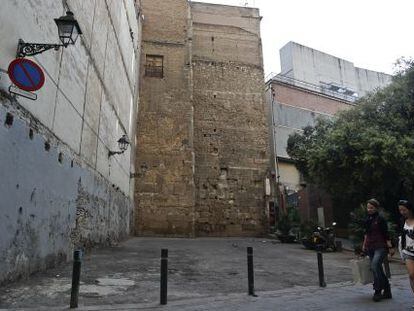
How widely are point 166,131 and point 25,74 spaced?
16683 millimetres

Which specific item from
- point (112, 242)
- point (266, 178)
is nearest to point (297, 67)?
point (266, 178)

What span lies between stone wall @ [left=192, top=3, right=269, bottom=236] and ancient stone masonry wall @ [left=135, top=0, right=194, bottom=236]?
4.58 ft

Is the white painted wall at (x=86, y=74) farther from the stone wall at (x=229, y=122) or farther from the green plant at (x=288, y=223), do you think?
the green plant at (x=288, y=223)

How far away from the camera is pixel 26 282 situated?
604 cm

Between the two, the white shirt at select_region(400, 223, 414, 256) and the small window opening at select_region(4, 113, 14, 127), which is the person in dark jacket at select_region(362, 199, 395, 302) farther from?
the small window opening at select_region(4, 113, 14, 127)

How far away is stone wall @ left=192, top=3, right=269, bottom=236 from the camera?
22781 mm

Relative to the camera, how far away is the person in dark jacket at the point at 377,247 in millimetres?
5453

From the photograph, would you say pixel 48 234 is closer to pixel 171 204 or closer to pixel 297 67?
pixel 171 204

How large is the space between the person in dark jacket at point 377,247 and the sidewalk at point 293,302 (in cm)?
17

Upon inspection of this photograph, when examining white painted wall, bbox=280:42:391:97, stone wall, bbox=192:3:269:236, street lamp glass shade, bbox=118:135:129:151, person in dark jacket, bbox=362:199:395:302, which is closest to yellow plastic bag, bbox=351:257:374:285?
person in dark jacket, bbox=362:199:395:302

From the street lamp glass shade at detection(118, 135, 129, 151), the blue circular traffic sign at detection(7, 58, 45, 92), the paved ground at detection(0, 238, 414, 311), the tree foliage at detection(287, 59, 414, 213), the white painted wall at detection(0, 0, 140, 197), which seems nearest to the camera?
the paved ground at detection(0, 238, 414, 311)

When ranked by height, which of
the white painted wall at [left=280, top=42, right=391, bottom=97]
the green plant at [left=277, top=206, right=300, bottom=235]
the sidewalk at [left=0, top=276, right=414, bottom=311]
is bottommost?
the sidewalk at [left=0, top=276, right=414, bottom=311]

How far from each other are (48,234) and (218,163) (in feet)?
54.1

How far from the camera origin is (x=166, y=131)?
22188 mm
